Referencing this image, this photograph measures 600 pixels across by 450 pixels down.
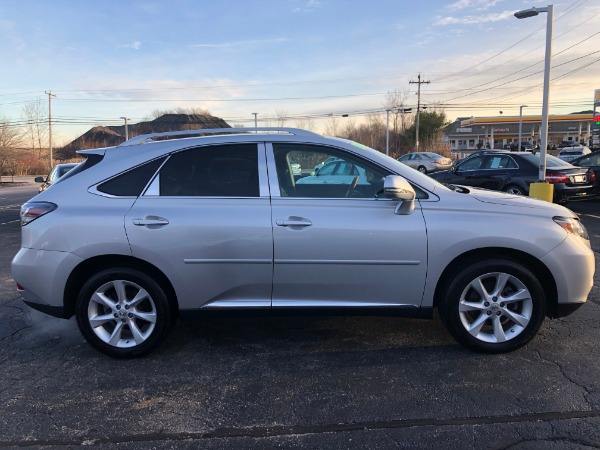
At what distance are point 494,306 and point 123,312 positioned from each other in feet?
9.51

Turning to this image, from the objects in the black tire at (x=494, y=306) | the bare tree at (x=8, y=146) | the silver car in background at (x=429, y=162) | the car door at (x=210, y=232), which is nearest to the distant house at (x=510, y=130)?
the silver car in background at (x=429, y=162)

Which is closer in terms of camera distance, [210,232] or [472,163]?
[210,232]

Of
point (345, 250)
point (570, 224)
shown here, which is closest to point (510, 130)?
point (570, 224)

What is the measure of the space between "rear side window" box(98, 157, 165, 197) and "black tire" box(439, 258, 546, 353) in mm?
2516

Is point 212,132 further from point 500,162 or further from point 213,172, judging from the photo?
point 500,162

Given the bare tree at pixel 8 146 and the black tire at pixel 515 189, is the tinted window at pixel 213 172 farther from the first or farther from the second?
the bare tree at pixel 8 146

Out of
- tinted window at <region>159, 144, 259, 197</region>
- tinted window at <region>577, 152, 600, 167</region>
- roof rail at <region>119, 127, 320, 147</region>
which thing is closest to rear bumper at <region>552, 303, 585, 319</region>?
roof rail at <region>119, 127, 320, 147</region>

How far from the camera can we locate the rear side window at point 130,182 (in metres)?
3.69

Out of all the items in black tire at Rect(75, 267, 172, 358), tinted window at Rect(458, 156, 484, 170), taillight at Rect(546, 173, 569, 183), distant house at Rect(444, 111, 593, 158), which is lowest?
black tire at Rect(75, 267, 172, 358)

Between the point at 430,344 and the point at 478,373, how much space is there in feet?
1.85

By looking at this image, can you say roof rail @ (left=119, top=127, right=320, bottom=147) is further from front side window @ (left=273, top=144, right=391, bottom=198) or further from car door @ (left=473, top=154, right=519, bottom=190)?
car door @ (left=473, top=154, right=519, bottom=190)

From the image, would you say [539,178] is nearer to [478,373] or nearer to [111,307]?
[478,373]

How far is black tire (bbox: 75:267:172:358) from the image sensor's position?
3645mm

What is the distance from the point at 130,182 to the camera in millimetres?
3715
